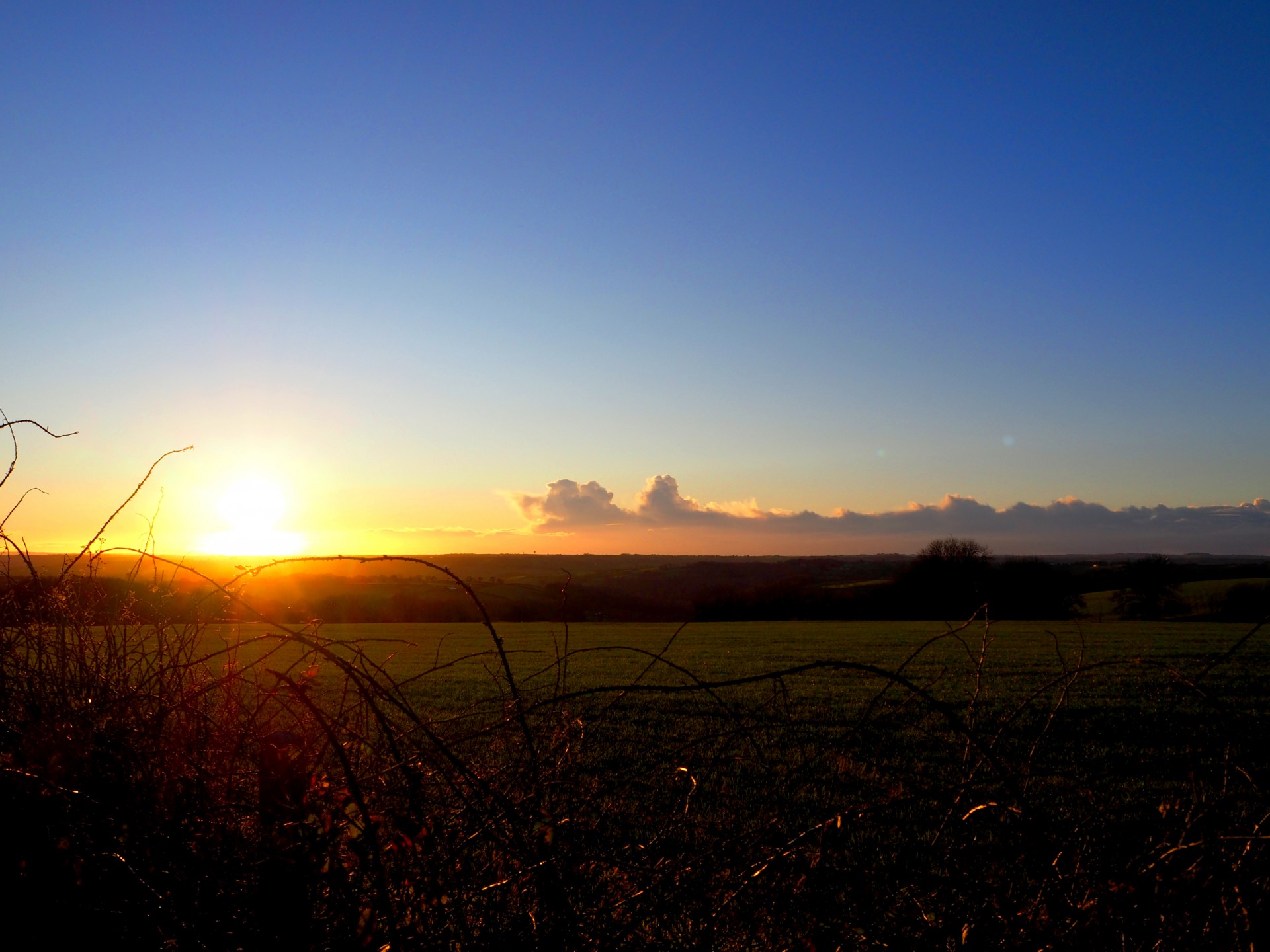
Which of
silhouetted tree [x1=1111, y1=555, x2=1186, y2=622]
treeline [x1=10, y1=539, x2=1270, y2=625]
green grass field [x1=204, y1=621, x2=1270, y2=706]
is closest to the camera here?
treeline [x1=10, y1=539, x2=1270, y2=625]

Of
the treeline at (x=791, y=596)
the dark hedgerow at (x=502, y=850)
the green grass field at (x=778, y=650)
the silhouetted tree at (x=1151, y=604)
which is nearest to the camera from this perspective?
the dark hedgerow at (x=502, y=850)

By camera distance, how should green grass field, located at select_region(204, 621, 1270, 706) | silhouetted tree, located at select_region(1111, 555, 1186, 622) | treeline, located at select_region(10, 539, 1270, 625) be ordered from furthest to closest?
silhouetted tree, located at select_region(1111, 555, 1186, 622), green grass field, located at select_region(204, 621, 1270, 706), treeline, located at select_region(10, 539, 1270, 625)

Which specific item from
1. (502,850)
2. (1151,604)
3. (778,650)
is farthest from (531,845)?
(1151,604)

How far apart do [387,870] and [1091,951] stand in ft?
4.96

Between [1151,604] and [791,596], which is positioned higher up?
[1151,604]

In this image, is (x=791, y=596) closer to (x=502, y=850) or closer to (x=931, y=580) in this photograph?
(x=931, y=580)

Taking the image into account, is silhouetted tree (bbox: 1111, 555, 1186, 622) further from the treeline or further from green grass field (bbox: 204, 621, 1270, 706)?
green grass field (bbox: 204, 621, 1270, 706)

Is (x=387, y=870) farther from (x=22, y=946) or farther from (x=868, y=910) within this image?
(x=868, y=910)

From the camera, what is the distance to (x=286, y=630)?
159 centimetres

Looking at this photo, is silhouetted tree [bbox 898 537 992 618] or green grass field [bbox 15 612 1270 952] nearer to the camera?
green grass field [bbox 15 612 1270 952]

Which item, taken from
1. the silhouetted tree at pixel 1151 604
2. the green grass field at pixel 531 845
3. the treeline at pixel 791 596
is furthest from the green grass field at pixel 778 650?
the green grass field at pixel 531 845

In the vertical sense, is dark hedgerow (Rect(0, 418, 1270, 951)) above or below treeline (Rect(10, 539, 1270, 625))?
above

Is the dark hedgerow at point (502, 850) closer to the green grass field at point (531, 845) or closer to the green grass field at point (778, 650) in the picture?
the green grass field at point (531, 845)

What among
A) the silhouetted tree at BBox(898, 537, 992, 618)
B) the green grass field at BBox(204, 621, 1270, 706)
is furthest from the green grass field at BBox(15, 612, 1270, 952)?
the silhouetted tree at BBox(898, 537, 992, 618)
